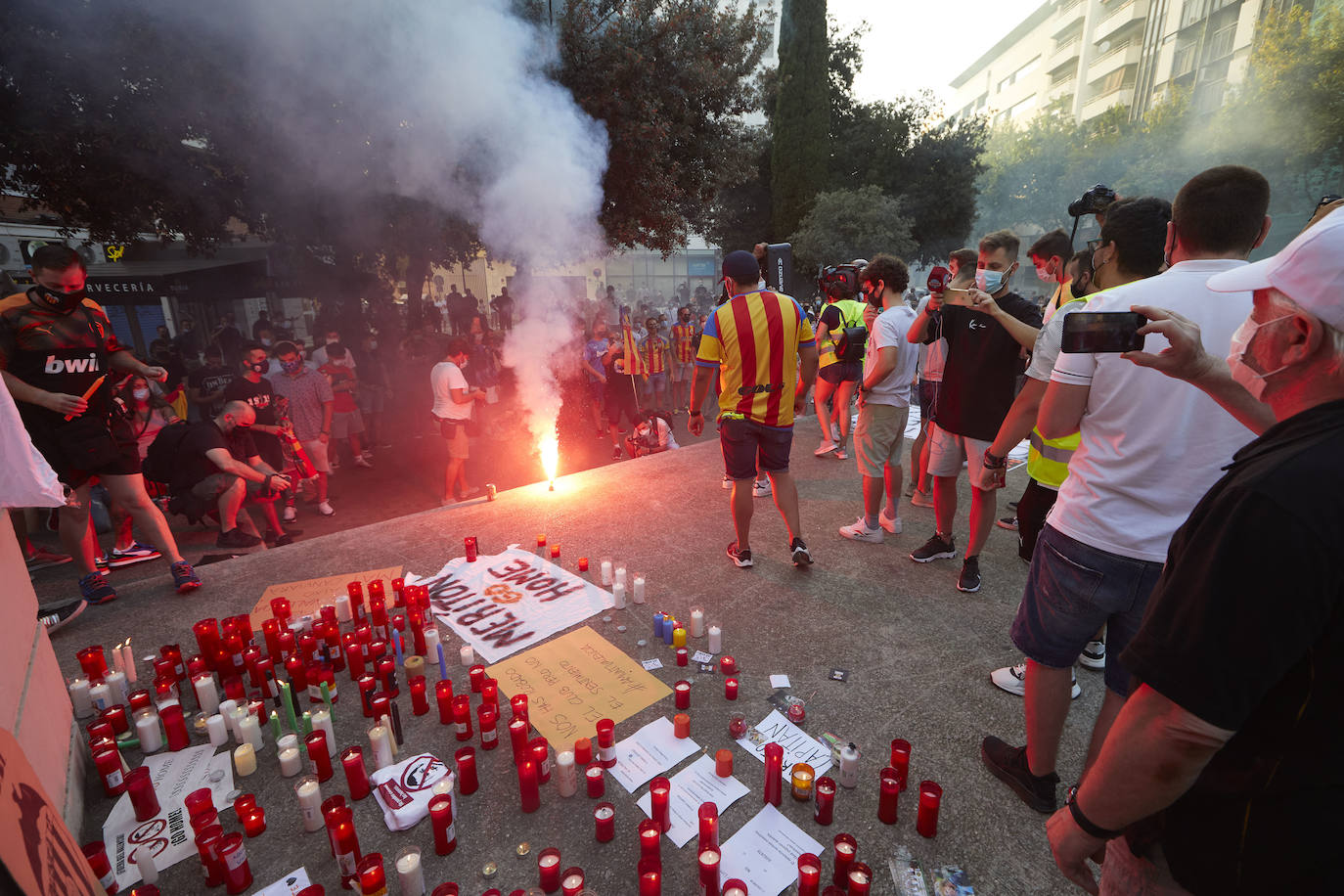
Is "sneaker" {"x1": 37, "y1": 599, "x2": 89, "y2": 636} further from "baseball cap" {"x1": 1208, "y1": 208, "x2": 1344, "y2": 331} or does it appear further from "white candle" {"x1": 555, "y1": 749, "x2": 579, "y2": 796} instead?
"baseball cap" {"x1": 1208, "y1": 208, "x2": 1344, "y2": 331}

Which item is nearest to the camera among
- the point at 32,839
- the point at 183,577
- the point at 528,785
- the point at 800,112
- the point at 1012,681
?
the point at 32,839

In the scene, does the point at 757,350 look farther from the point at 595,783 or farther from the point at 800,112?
the point at 800,112

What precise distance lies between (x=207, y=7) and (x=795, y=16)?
20.6 metres

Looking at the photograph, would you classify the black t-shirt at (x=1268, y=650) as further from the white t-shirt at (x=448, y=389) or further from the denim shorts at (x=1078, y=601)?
the white t-shirt at (x=448, y=389)

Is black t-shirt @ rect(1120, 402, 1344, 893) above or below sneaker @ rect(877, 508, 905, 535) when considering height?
above

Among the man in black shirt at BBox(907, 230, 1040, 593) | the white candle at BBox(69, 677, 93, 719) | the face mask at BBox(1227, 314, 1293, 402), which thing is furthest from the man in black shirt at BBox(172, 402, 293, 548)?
the face mask at BBox(1227, 314, 1293, 402)

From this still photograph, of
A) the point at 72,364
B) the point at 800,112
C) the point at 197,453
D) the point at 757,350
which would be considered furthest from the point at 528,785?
the point at 800,112

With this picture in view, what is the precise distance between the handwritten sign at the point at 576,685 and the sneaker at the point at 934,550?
2.38 meters

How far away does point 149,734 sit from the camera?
109 inches

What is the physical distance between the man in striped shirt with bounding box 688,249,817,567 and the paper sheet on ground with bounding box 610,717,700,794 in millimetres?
1860

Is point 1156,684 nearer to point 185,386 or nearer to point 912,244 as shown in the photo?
point 185,386

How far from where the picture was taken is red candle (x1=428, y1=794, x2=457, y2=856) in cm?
216

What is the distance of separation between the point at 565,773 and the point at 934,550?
3.25 m

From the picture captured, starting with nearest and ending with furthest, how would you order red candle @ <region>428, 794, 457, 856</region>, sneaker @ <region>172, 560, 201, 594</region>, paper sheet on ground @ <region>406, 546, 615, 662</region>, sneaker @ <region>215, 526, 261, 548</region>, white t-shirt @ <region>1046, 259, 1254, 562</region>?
white t-shirt @ <region>1046, 259, 1254, 562</region>
red candle @ <region>428, 794, 457, 856</region>
paper sheet on ground @ <region>406, 546, 615, 662</region>
sneaker @ <region>172, 560, 201, 594</region>
sneaker @ <region>215, 526, 261, 548</region>
